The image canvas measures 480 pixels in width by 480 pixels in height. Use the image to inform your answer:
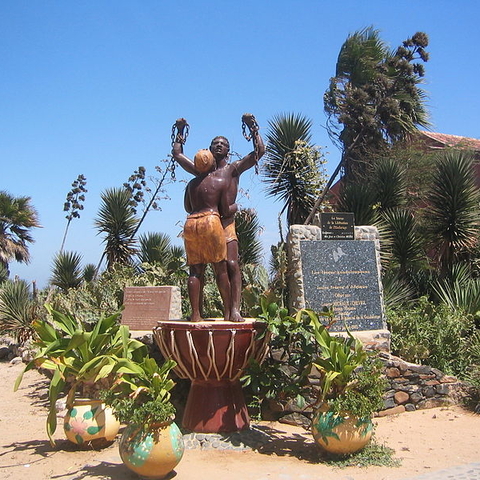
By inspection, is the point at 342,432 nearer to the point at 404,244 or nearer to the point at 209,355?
the point at 209,355

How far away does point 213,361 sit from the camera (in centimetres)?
522

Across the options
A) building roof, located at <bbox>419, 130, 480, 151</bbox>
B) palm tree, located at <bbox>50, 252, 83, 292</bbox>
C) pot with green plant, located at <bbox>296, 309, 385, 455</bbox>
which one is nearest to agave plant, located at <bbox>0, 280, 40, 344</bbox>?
palm tree, located at <bbox>50, 252, 83, 292</bbox>

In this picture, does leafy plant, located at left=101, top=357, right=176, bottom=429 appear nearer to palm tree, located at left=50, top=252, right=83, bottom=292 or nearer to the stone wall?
the stone wall

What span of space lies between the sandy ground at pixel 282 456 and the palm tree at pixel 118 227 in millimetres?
9416

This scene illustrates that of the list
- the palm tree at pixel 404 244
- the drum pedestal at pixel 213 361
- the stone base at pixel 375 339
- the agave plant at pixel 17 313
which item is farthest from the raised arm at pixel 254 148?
the agave plant at pixel 17 313

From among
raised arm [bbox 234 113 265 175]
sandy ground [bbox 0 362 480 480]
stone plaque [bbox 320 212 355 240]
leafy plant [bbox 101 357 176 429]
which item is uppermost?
raised arm [bbox 234 113 265 175]

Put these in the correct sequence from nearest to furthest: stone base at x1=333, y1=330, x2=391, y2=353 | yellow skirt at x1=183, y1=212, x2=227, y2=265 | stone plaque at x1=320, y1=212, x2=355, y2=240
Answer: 1. yellow skirt at x1=183, y1=212, x2=227, y2=265
2. stone base at x1=333, y1=330, x2=391, y2=353
3. stone plaque at x1=320, y1=212, x2=355, y2=240

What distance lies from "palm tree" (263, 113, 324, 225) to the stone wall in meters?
6.90

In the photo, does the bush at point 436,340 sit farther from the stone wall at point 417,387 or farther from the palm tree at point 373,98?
the palm tree at point 373,98

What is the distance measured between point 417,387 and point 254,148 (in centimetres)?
359

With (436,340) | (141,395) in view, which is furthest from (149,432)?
(436,340)

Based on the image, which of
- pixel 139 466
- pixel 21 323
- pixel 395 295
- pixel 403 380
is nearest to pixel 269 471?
pixel 139 466

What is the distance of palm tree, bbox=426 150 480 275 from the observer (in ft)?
35.5

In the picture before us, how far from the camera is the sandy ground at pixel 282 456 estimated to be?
14.5 feet
